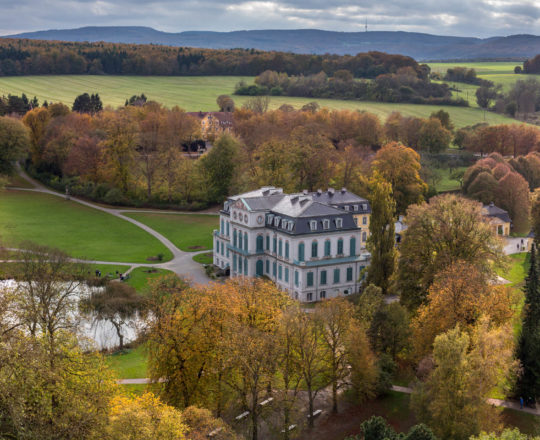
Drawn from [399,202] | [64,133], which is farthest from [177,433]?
[64,133]

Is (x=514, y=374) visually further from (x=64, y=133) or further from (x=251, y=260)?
(x=64, y=133)

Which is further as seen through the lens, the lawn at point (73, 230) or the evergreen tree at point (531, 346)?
the lawn at point (73, 230)

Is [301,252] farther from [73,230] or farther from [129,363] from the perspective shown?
[73,230]

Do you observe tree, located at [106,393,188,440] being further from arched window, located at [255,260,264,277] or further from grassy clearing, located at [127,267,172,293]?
grassy clearing, located at [127,267,172,293]

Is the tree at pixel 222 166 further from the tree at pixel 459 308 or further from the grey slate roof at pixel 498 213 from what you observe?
the tree at pixel 459 308

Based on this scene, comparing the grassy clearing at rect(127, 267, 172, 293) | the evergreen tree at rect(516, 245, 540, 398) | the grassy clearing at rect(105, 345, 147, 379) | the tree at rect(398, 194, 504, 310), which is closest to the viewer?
the evergreen tree at rect(516, 245, 540, 398)

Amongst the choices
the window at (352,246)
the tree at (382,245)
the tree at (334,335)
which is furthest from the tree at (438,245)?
the tree at (334,335)

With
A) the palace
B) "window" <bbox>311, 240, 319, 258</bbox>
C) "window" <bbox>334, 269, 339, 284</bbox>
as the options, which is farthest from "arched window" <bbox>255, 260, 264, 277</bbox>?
"window" <bbox>334, 269, 339, 284</bbox>
